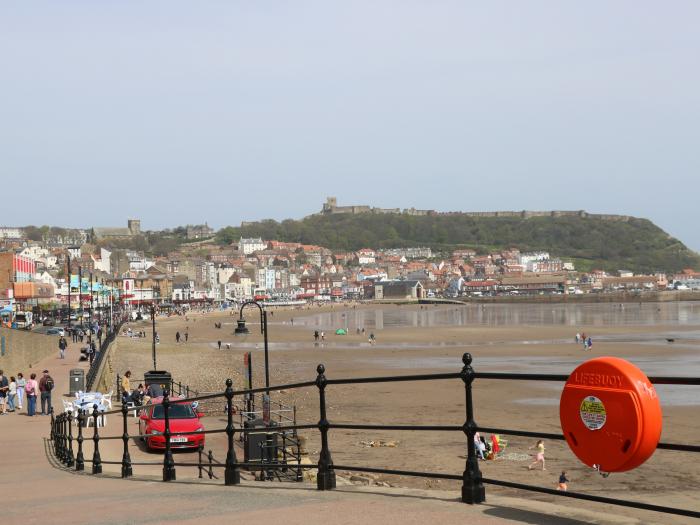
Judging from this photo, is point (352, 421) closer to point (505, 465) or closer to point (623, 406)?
point (505, 465)

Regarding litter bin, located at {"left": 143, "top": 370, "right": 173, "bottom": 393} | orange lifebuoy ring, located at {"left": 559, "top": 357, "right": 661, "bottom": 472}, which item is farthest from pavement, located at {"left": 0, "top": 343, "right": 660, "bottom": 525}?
litter bin, located at {"left": 143, "top": 370, "right": 173, "bottom": 393}

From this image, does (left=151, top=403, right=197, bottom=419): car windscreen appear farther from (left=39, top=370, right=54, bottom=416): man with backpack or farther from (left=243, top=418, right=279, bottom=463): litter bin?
(left=39, top=370, right=54, bottom=416): man with backpack

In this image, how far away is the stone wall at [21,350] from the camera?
30.2 m

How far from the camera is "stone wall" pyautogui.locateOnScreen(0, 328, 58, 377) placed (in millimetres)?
30172

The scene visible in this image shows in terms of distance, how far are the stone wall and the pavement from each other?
19.2 metres

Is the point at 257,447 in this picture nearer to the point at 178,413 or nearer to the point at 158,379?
the point at 178,413

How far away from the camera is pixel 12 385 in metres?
25.4

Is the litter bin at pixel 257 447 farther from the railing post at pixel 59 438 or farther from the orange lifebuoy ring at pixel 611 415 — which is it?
the orange lifebuoy ring at pixel 611 415

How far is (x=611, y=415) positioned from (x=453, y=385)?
110 feet

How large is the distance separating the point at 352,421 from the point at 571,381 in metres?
22.4

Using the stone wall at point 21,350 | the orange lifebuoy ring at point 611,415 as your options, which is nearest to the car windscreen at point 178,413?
the stone wall at point 21,350

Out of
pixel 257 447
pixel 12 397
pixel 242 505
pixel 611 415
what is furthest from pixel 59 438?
pixel 611 415

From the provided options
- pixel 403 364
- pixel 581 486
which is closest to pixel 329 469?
pixel 581 486

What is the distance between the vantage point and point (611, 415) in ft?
16.5
